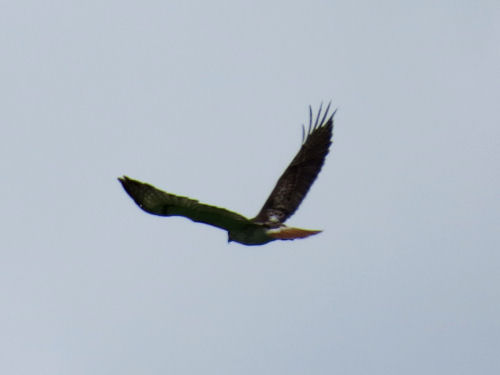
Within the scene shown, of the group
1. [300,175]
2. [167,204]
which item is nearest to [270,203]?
[300,175]

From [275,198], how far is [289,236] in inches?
122

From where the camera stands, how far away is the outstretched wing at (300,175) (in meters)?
19.9

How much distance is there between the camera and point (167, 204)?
53.9 ft

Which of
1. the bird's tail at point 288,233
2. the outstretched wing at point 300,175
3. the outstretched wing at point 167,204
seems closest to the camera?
the outstretched wing at point 167,204

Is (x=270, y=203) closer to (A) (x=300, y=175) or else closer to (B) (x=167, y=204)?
(A) (x=300, y=175)

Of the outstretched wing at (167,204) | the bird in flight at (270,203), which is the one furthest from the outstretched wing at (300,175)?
the outstretched wing at (167,204)

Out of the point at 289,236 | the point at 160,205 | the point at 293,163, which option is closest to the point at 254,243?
the point at 289,236

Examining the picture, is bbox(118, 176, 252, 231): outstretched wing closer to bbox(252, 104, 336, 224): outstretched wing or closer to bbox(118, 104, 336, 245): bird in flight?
bbox(118, 104, 336, 245): bird in flight

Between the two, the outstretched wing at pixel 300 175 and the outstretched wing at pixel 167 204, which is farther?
the outstretched wing at pixel 300 175

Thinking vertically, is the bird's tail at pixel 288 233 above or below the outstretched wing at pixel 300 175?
below

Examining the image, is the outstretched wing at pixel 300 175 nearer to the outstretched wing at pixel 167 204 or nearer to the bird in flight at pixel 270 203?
the bird in flight at pixel 270 203

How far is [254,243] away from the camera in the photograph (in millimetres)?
17875

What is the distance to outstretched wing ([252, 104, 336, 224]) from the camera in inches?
785

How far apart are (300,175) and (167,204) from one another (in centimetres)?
475
